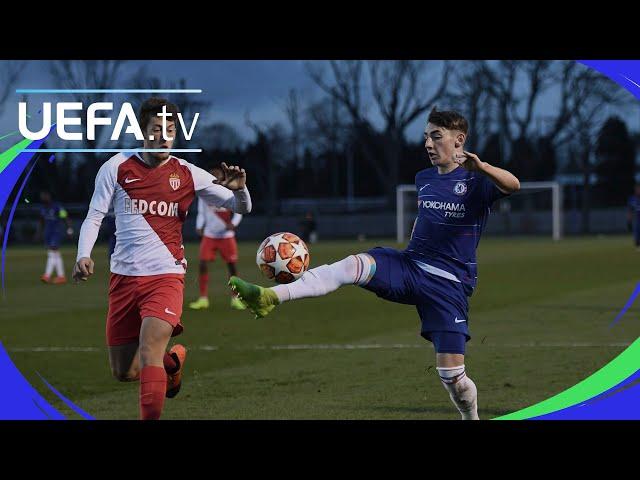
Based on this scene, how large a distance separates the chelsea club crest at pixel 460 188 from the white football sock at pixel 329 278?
2.33ft

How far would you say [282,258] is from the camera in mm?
7109

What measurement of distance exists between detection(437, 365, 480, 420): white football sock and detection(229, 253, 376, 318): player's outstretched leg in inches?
31.9

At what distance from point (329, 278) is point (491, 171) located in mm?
1154

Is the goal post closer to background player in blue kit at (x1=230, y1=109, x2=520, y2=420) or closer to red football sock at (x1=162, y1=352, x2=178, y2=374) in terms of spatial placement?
red football sock at (x1=162, y1=352, x2=178, y2=374)

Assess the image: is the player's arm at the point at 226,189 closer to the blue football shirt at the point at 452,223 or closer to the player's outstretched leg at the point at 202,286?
the blue football shirt at the point at 452,223

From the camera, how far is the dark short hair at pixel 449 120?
7.20m

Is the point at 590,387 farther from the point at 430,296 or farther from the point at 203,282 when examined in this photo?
the point at 203,282

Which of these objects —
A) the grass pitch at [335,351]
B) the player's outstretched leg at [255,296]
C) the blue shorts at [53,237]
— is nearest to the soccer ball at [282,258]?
the player's outstretched leg at [255,296]

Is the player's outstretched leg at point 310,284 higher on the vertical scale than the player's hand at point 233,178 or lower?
lower

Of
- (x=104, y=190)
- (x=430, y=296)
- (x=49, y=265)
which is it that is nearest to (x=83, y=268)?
(x=104, y=190)

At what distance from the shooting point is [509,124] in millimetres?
64188

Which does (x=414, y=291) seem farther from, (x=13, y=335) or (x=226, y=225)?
(x=226, y=225)

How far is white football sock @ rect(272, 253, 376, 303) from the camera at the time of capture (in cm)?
661
